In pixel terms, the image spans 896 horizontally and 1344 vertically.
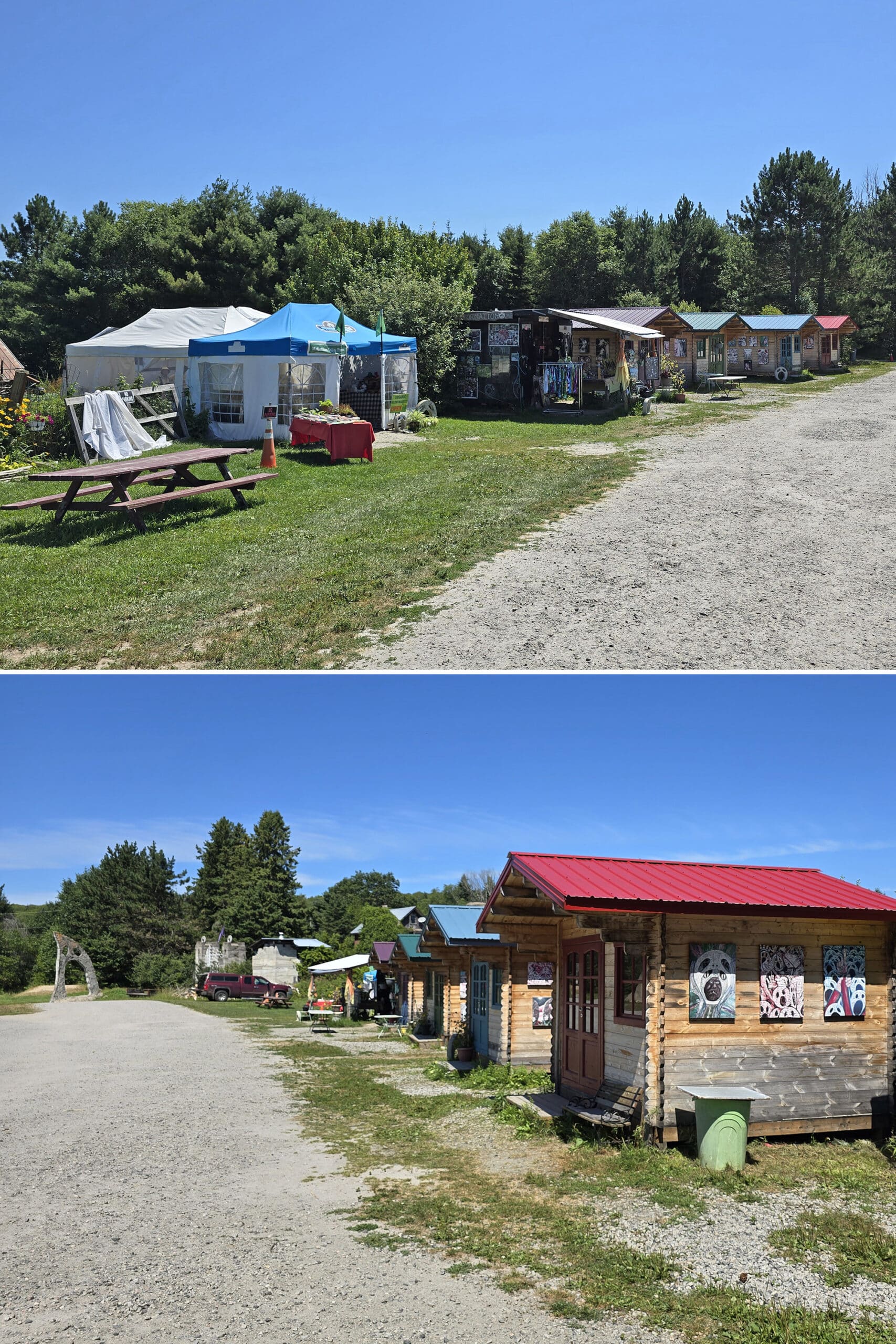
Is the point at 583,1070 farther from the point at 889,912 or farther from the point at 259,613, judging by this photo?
the point at 259,613

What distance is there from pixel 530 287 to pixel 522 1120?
197ft

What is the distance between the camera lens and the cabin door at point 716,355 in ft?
148

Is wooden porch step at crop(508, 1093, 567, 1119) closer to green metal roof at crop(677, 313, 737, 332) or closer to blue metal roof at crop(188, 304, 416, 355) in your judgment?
blue metal roof at crop(188, 304, 416, 355)

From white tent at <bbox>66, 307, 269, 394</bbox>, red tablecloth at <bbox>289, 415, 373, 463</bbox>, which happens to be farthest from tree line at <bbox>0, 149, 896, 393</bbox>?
red tablecloth at <bbox>289, 415, 373, 463</bbox>

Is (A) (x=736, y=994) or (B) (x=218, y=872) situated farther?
(B) (x=218, y=872)

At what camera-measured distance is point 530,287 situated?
6278 cm

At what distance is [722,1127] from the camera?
8.37 meters

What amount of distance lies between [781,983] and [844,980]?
2.58ft

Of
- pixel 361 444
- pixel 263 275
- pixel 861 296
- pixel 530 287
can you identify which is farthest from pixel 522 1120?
pixel 861 296

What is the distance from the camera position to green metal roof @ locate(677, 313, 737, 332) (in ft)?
146

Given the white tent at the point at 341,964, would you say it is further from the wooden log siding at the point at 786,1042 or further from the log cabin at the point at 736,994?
the wooden log siding at the point at 786,1042

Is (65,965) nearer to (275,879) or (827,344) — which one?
(275,879)

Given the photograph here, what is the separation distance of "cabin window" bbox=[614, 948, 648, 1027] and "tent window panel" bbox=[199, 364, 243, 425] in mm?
18526

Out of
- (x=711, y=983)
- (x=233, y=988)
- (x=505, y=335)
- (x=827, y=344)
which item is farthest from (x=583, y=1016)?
(x=827, y=344)
